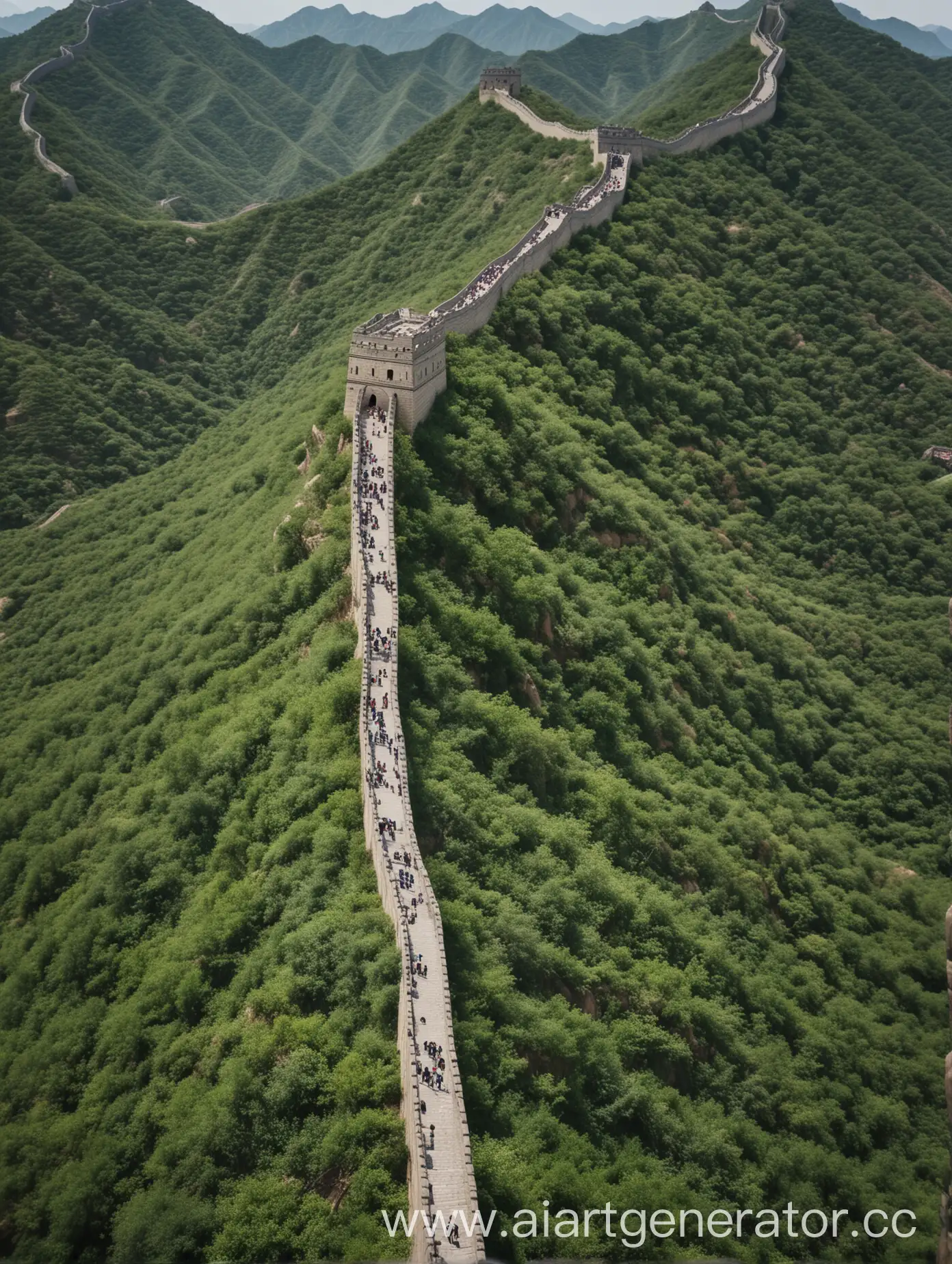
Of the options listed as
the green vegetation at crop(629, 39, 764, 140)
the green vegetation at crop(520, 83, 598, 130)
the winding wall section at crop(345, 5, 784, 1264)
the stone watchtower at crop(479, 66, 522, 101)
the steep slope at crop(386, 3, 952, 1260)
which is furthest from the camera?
the stone watchtower at crop(479, 66, 522, 101)

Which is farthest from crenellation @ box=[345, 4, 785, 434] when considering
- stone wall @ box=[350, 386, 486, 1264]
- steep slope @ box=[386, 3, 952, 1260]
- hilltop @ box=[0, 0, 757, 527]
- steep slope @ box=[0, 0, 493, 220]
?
steep slope @ box=[0, 0, 493, 220]

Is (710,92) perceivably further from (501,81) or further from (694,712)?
(694,712)

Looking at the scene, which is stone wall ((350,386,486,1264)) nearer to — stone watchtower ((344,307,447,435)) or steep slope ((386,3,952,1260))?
steep slope ((386,3,952,1260))

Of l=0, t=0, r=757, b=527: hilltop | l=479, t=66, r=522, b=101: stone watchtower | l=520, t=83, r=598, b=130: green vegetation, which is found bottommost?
l=0, t=0, r=757, b=527: hilltop

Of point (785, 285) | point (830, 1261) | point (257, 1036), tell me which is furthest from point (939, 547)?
point (257, 1036)

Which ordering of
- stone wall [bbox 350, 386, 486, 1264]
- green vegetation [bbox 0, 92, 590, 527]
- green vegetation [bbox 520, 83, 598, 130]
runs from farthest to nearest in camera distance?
green vegetation [bbox 520, 83, 598, 130] → green vegetation [bbox 0, 92, 590, 527] → stone wall [bbox 350, 386, 486, 1264]

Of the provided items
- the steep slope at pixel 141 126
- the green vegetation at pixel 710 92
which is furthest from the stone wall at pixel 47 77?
the green vegetation at pixel 710 92

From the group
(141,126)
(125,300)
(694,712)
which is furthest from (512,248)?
(141,126)
